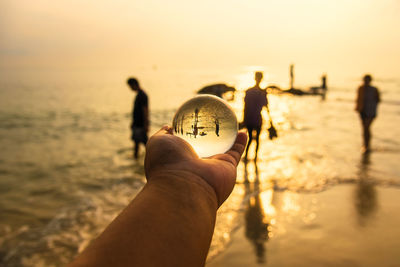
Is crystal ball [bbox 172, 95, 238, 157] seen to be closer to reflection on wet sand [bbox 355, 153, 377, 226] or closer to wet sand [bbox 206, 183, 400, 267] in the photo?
wet sand [bbox 206, 183, 400, 267]

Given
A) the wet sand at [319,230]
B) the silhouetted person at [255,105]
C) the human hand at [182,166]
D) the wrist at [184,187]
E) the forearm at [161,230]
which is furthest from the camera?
the silhouetted person at [255,105]

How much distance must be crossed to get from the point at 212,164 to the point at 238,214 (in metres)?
2.85

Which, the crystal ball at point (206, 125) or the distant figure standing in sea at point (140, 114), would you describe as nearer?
the crystal ball at point (206, 125)

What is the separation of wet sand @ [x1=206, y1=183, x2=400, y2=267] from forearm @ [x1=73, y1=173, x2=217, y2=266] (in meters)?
2.22

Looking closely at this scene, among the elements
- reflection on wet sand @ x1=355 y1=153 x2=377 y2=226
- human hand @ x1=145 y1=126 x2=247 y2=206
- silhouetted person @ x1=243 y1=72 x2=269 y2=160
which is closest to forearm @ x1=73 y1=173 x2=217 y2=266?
human hand @ x1=145 y1=126 x2=247 y2=206

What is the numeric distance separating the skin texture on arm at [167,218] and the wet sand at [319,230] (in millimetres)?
2053

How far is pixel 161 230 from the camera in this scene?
107 cm

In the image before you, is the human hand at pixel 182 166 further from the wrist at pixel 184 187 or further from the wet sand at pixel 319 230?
the wet sand at pixel 319 230

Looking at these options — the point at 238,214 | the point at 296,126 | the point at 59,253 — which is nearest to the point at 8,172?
the point at 59,253

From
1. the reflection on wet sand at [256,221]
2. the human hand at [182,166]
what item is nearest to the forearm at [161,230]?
the human hand at [182,166]

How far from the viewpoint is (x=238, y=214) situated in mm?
4383

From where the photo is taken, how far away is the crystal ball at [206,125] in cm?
229

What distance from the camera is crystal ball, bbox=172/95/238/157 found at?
2.29 m

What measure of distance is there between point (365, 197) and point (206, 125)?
4.13 meters
